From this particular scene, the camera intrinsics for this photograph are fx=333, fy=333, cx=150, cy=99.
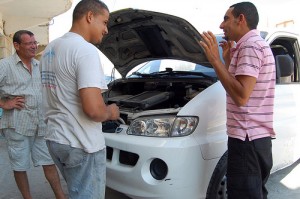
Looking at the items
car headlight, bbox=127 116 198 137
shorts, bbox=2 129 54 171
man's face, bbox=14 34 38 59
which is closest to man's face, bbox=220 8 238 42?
car headlight, bbox=127 116 198 137

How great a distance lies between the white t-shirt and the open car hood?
1.42 metres

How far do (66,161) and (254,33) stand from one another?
159 cm

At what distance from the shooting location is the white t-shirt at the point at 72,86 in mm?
2041

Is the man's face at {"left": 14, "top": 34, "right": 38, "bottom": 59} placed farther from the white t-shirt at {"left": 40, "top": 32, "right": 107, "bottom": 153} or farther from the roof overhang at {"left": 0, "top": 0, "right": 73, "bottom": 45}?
the roof overhang at {"left": 0, "top": 0, "right": 73, "bottom": 45}

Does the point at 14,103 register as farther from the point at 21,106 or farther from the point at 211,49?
the point at 211,49

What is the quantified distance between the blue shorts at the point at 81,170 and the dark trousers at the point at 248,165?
97 cm

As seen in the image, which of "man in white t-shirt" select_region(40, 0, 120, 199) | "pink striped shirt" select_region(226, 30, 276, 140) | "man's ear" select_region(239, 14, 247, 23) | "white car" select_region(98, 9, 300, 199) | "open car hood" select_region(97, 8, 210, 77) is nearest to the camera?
"man in white t-shirt" select_region(40, 0, 120, 199)

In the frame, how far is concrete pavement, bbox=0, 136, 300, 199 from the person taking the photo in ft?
13.1


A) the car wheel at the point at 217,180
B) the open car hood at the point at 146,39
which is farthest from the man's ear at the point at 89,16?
the car wheel at the point at 217,180

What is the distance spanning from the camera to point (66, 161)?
2.18 metres

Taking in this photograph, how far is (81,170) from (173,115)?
1066 millimetres

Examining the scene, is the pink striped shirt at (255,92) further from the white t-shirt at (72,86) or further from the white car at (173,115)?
the white t-shirt at (72,86)

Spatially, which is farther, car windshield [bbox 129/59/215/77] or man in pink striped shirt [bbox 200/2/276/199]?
car windshield [bbox 129/59/215/77]

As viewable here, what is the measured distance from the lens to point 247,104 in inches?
94.0
